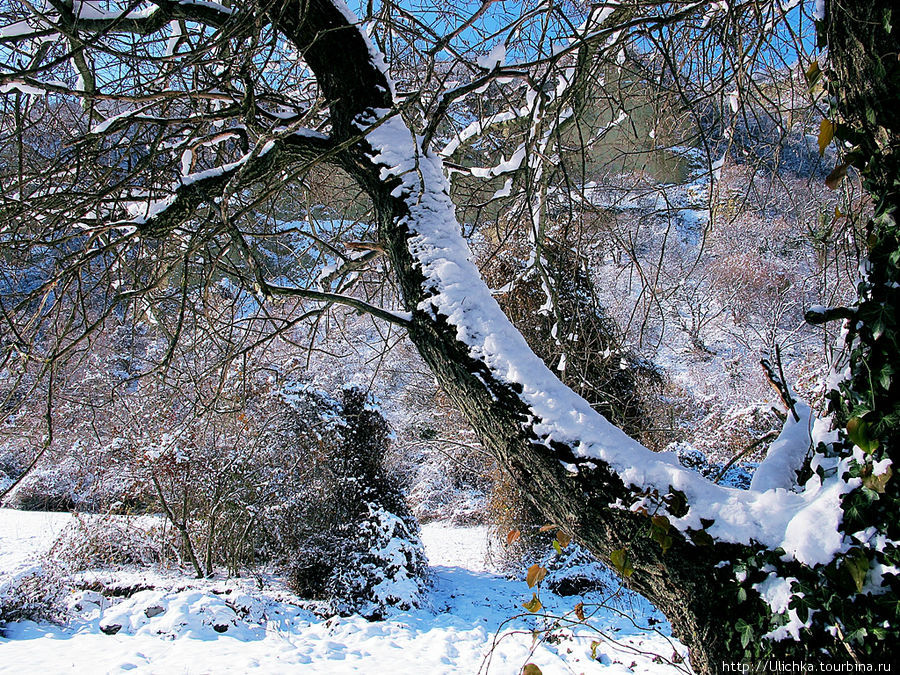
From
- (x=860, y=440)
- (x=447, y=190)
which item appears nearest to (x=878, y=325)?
(x=860, y=440)

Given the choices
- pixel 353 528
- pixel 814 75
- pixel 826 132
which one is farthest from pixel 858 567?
pixel 353 528

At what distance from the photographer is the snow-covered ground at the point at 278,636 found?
350 cm

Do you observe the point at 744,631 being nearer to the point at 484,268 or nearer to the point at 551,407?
the point at 551,407

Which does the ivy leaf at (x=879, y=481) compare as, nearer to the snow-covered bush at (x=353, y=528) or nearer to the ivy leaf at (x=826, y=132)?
the ivy leaf at (x=826, y=132)

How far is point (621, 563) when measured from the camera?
1.16 meters

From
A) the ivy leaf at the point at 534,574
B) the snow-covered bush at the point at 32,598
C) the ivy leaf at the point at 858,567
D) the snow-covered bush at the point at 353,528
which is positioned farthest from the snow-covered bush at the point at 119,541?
the ivy leaf at the point at 858,567

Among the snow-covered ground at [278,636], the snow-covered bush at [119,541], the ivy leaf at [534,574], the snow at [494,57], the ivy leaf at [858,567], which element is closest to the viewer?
the ivy leaf at [858,567]

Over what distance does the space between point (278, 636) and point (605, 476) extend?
3942mm

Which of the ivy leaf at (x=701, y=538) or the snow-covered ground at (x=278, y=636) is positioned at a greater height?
the ivy leaf at (x=701, y=538)

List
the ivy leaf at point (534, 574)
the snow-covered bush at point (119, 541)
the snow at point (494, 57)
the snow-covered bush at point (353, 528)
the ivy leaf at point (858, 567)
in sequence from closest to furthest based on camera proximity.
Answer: the ivy leaf at point (858, 567) < the ivy leaf at point (534, 574) < the snow at point (494, 57) < the snow-covered bush at point (353, 528) < the snow-covered bush at point (119, 541)

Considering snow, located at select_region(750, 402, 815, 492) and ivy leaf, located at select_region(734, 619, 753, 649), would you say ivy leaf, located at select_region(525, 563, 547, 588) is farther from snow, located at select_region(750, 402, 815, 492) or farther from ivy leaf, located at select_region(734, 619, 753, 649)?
snow, located at select_region(750, 402, 815, 492)

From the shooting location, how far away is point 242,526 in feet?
18.9

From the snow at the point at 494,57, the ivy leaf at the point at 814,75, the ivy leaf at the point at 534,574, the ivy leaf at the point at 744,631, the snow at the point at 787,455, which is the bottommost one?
the ivy leaf at the point at 744,631

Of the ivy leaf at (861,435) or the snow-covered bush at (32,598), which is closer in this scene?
the ivy leaf at (861,435)
